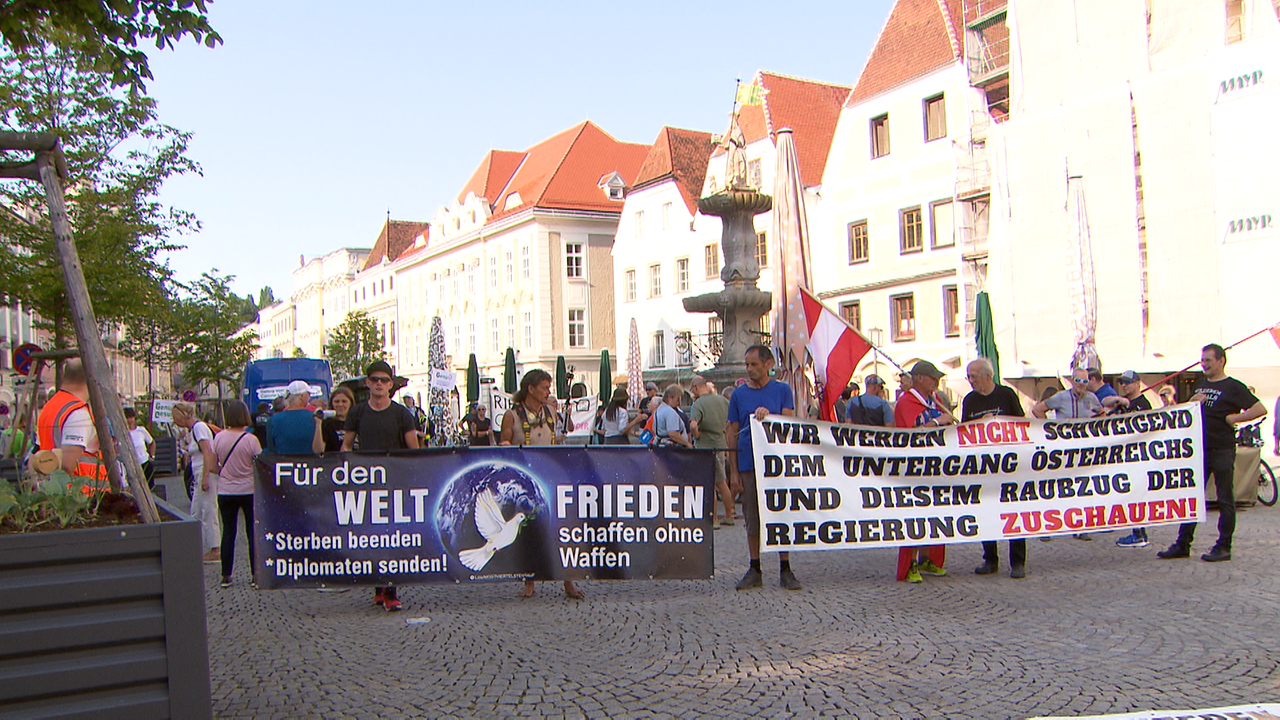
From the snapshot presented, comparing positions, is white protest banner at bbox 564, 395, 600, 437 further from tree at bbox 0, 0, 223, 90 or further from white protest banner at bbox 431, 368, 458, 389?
tree at bbox 0, 0, 223, 90

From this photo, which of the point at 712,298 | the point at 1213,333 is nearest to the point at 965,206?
the point at 1213,333

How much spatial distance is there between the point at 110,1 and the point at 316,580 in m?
4.11

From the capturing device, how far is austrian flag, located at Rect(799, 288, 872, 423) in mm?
10523

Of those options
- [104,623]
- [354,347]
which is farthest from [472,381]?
[354,347]

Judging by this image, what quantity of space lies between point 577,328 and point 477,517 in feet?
172

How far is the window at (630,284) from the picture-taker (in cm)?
5031

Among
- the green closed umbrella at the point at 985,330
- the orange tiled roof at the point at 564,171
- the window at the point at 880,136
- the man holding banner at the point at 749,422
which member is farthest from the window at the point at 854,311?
the man holding banner at the point at 749,422

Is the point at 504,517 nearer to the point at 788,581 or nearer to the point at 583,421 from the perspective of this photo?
the point at 788,581

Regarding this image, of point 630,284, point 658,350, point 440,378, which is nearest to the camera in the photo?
Answer: point 440,378

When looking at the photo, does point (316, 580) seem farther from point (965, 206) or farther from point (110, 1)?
point (965, 206)

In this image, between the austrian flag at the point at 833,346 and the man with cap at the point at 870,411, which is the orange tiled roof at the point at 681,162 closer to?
the man with cap at the point at 870,411

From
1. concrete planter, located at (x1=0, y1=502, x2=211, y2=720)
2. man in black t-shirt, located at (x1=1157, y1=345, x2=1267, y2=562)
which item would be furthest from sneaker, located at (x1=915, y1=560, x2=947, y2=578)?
concrete planter, located at (x1=0, y1=502, x2=211, y2=720)

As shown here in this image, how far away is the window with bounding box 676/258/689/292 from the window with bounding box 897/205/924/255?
42.7 ft

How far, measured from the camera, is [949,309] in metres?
32.9
